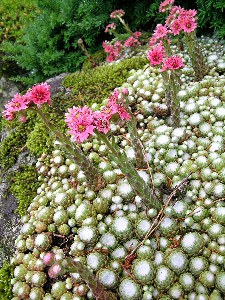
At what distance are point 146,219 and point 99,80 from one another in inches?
78.6

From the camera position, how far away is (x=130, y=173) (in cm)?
239

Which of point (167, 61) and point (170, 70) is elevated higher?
point (167, 61)

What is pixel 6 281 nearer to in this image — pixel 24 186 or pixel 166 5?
pixel 24 186

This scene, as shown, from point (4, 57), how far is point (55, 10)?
1.11 m

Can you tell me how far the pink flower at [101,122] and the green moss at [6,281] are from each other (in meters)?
1.45

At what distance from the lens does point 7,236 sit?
3.10 m

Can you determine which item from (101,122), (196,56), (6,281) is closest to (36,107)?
(101,122)

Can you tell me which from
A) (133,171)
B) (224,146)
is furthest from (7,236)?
(224,146)

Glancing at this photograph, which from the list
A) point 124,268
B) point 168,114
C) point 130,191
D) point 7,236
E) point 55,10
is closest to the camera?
point 124,268

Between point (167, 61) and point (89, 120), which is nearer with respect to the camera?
point (89, 120)

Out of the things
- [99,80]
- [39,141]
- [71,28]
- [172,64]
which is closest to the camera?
[172,64]

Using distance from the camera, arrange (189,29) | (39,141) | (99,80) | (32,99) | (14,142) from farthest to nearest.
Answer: (99,80) → (14,142) → (39,141) → (189,29) → (32,99)

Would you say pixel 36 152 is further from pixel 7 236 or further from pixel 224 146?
pixel 224 146

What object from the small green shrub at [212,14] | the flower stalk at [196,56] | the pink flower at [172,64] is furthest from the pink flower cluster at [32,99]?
the small green shrub at [212,14]
